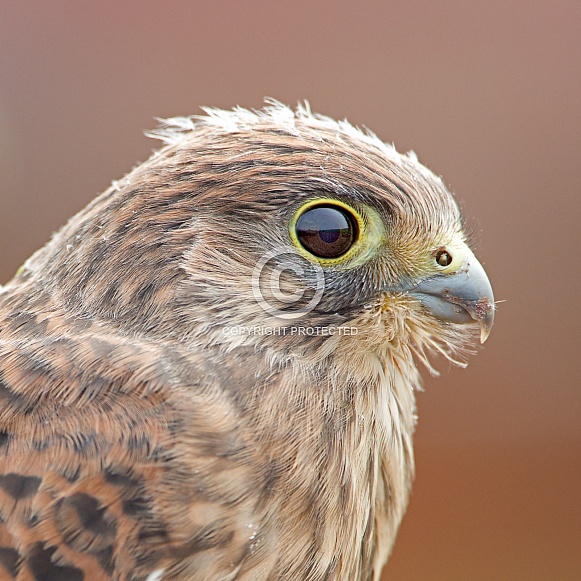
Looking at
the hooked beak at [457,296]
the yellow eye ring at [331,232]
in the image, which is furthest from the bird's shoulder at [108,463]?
the hooked beak at [457,296]

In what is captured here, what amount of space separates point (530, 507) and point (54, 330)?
458 centimetres

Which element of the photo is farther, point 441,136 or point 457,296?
point 441,136

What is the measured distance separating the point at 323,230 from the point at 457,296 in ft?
1.34

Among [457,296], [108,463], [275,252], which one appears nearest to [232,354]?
[275,252]

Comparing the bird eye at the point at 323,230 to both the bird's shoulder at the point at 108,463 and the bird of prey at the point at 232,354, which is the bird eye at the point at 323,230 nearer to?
the bird of prey at the point at 232,354

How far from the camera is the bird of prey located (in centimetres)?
168

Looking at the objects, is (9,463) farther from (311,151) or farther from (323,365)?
(311,151)

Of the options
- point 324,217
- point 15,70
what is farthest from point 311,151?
point 15,70

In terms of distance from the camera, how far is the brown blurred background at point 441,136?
5238 mm

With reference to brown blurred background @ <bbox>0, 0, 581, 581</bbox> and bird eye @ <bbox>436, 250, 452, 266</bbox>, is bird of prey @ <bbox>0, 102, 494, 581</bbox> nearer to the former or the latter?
bird eye @ <bbox>436, 250, 452, 266</bbox>

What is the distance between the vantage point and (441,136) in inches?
205

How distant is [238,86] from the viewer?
5.36m

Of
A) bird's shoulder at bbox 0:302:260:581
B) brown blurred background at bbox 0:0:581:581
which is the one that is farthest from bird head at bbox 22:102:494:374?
brown blurred background at bbox 0:0:581:581

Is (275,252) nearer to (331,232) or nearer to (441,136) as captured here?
(331,232)
